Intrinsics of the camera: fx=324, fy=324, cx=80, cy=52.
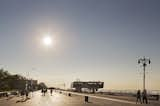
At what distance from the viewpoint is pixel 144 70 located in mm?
53656

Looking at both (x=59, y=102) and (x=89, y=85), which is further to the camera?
(x=89, y=85)

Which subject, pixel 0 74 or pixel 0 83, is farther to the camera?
pixel 0 74

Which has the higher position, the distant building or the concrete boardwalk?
the concrete boardwalk

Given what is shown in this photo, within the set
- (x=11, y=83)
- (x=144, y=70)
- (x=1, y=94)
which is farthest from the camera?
(x=11, y=83)

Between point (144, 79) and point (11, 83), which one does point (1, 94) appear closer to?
point (144, 79)

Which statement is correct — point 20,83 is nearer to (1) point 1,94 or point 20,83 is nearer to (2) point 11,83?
(2) point 11,83

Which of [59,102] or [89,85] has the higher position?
[59,102]

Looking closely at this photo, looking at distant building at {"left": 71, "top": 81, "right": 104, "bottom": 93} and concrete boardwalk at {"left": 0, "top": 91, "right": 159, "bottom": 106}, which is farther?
distant building at {"left": 71, "top": 81, "right": 104, "bottom": 93}

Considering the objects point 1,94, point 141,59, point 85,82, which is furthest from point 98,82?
point 141,59

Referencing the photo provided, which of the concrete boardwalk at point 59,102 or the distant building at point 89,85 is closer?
the concrete boardwalk at point 59,102

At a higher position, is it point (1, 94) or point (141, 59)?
point (141, 59)

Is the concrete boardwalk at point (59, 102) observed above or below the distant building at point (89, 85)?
above

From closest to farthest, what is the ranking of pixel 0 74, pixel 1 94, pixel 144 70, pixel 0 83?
pixel 144 70
pixel 1 94
pixel 0 83
pixel 0 74

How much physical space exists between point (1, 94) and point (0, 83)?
5779cm
